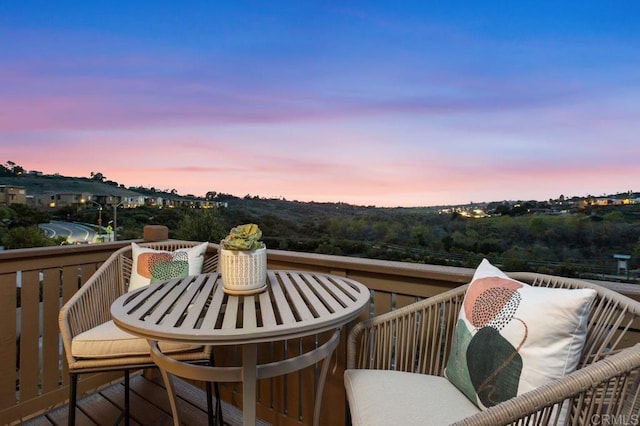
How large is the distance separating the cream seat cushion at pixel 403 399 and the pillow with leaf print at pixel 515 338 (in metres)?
0.07

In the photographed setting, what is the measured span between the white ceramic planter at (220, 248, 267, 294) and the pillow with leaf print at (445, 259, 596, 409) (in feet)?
2.87

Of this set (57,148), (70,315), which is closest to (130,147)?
(57,148)

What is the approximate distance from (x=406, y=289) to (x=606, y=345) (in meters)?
0.78

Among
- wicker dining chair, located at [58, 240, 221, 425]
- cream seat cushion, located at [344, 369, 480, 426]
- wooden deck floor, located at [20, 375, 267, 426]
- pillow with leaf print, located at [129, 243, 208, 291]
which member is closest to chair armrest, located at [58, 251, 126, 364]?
wicker dining chair, located at [58, 240, 221, 425]

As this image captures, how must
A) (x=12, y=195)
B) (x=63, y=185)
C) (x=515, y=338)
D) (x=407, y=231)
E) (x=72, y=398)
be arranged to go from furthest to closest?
(x=407, y=231), (x=63, y=185), (x=12, y=195), (x=72, y=398), (x=515, y=338)

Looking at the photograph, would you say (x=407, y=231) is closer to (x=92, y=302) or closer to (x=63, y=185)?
(x=92, y=302)

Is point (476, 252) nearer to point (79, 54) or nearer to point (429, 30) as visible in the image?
point (429, 30)

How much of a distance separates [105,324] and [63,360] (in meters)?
0.75

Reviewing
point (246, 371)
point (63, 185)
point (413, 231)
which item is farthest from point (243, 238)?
point (413, 231)

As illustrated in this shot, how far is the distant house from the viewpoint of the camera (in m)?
3.76

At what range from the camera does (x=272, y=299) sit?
149 cm

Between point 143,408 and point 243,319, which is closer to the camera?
point 243,319

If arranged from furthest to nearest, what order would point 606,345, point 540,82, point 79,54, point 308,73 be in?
point 308,73 → point 540,82 → point 79,54 → point 606,345

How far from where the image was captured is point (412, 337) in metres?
1.53
